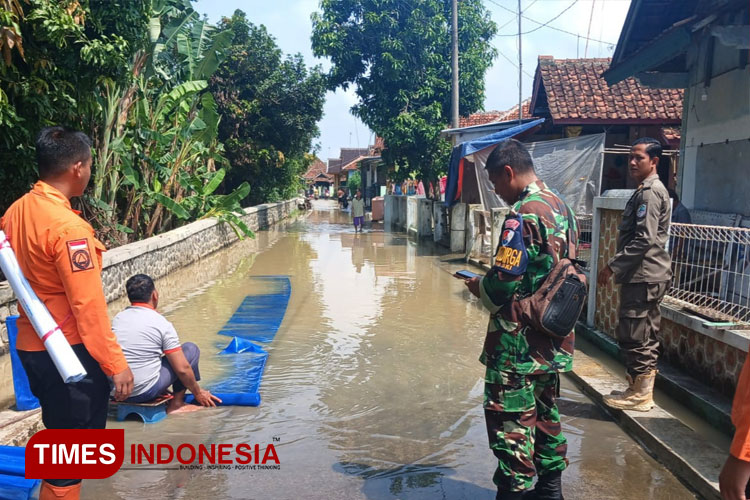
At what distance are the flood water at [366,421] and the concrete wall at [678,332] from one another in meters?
0.98

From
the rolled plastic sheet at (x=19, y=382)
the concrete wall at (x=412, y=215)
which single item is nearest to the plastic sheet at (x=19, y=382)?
the rolled plastic sheet at (x=19, y=382)

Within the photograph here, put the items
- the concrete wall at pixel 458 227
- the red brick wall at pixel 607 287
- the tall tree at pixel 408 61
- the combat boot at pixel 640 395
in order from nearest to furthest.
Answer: the combat boot at pixel 640 395
the red brick wall at pixel 607 287
the concrete wall at pixel 458 227
the tall tree at pixel 408 61

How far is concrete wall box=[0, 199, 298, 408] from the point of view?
20.1ft

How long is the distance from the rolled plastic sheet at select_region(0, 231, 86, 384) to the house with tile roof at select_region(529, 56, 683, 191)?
1316 centimetres

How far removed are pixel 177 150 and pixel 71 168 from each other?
12049 mm

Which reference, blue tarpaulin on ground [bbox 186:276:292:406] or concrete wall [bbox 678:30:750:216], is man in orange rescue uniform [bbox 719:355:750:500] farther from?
concrete wall [bbox 678:30:750:216]

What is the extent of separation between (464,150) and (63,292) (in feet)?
37.1

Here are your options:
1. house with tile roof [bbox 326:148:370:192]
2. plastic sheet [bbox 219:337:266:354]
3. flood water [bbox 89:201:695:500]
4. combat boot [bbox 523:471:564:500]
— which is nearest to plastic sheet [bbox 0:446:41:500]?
flood water [bbox 89:201:695:500]

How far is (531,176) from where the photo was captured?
125 inches

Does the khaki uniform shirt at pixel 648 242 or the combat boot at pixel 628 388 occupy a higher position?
the khaki uniform shirt at pixel 648 242

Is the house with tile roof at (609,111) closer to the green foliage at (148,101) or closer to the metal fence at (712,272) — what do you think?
the green foliage at (148,101)

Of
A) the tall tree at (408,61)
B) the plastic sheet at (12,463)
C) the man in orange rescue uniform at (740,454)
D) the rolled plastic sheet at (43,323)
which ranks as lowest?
the plastic sheet at (12,463)

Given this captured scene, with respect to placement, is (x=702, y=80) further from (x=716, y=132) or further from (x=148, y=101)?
(x=148, y=101)

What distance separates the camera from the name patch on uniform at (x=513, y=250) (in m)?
2.88
